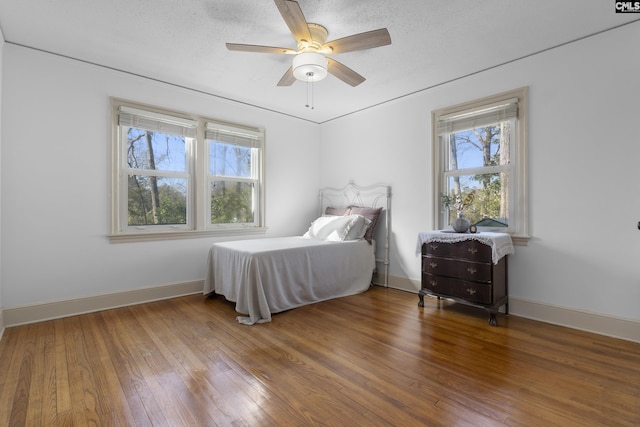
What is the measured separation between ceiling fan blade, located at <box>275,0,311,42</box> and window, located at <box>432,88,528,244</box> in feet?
6.66

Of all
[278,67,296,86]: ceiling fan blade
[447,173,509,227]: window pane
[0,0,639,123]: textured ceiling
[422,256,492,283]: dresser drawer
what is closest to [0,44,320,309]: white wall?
[0,0,639,123]: textured ceiling

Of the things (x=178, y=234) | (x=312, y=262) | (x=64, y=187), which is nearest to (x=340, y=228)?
(x=312, y=262)

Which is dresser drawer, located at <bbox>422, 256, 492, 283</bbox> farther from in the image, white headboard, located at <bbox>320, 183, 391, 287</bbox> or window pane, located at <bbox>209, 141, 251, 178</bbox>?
window pane, located at <bbox>209, 141, 251, 178</bbox>

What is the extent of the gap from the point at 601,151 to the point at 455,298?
5.64ft

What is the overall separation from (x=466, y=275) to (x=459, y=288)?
0.15 m

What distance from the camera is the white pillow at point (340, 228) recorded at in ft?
12.6

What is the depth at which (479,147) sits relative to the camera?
336 centimetres

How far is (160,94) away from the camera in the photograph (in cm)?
351

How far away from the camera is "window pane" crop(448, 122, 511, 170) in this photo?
3174 mm

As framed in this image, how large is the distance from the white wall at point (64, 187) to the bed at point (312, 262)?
0.89 metres

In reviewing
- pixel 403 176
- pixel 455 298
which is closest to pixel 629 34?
pixel 403 176

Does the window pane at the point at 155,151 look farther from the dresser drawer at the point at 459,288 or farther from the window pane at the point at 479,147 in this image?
the window pane at the point at 479,147

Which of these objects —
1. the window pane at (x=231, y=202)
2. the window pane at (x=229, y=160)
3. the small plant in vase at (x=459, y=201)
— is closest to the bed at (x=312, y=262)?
the window pane at (x=231, y=202)

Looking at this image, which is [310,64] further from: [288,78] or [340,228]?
[340,228]
